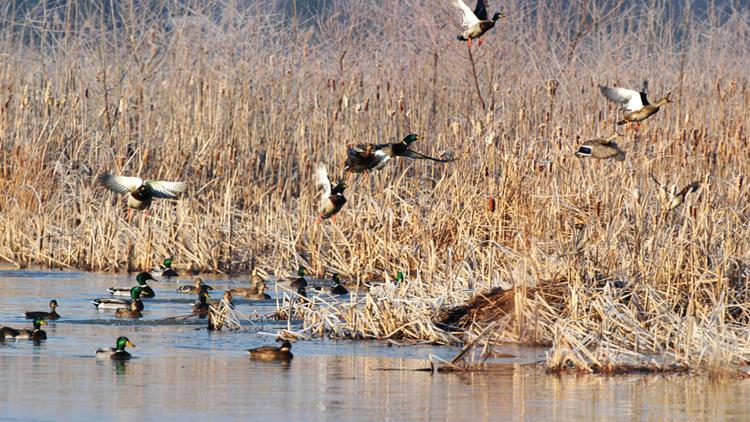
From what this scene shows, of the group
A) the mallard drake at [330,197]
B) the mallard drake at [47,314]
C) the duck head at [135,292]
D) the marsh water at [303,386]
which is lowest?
the marsh water at [303,386]

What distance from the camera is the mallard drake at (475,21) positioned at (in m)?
12.9

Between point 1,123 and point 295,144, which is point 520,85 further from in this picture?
point 1,123

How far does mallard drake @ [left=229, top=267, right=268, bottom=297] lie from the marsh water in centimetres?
205

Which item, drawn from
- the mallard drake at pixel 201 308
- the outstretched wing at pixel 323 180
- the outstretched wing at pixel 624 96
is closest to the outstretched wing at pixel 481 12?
the outstretched wing at pixel 624 96

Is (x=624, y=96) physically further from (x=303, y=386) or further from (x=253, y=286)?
(x=303, y=386)

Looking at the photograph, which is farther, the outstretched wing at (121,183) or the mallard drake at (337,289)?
the mallard drake at (337,289)

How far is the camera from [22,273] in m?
14.7

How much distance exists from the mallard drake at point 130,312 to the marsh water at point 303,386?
26.3 inches

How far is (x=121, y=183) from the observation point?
1302 cm

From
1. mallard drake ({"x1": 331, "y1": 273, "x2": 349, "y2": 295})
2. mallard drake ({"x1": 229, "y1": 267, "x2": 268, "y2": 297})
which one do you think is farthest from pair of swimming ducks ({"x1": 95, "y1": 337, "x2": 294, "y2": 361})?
mallard drake ({"x1": 331, "y1": 273, "x2": 349, "y2": 295})

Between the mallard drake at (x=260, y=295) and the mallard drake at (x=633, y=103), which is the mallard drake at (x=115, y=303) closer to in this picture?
the mallard drake at (x=260, y=295)

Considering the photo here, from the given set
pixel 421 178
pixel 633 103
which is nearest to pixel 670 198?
pixel 633 103

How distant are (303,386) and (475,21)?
5450 millimetres

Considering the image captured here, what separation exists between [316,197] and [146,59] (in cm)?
341
